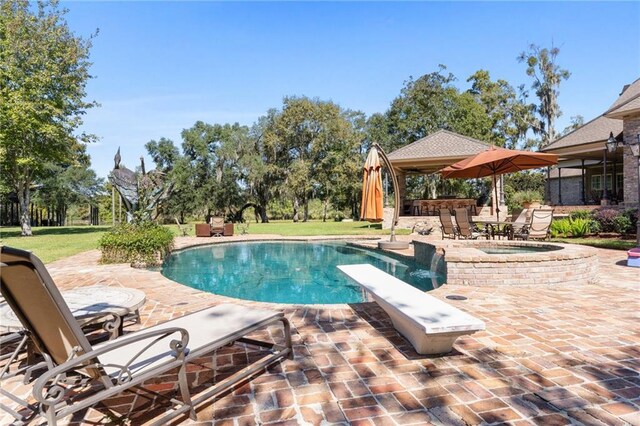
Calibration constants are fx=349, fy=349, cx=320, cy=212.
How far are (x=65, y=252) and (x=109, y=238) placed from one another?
359cm

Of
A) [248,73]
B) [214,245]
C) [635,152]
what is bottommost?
[214,245]

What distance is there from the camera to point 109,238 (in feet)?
31.6

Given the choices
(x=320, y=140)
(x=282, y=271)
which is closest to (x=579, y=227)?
(x=282, y=271)

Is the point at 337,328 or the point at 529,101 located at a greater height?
the point at 529,101

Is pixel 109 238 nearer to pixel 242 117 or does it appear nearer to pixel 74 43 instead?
pixel 74 43

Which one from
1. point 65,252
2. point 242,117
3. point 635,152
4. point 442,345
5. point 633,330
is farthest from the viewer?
point 242,117

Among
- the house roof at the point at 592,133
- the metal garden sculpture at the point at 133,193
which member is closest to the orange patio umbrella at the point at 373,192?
the metal garden sculpture at the point at 133,193

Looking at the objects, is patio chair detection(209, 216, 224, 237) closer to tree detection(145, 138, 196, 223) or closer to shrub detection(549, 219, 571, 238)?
shrub detection(549, 219, 571, 238)

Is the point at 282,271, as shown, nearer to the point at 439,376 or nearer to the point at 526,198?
the point at 439,376

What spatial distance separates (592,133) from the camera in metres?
19.2

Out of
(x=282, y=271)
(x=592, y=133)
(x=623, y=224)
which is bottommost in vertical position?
(x=282, y=271)

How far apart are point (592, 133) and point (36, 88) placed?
1163 inches

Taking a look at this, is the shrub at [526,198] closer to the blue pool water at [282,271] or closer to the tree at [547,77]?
the blue pool water at [282,271]

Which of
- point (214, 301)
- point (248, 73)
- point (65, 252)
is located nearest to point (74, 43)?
point (248, 73)
